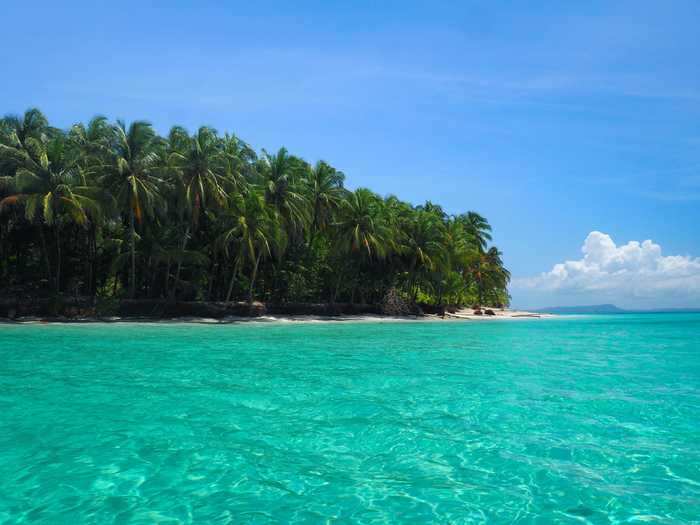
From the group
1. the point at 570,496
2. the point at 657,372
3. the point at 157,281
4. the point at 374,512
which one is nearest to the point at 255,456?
the point at 374,512

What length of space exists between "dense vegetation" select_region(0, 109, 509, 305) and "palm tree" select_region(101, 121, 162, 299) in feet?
0.23

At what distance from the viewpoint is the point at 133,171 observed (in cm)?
3056

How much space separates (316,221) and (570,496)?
39.7 meters

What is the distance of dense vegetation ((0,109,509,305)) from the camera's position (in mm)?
29406

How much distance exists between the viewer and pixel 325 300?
4559 cm

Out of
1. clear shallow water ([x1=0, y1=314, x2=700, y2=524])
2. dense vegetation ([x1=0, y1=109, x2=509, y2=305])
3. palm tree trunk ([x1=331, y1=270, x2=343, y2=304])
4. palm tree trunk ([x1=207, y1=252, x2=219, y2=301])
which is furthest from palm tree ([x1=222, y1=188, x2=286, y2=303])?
clear shallow water ([x1=0, y1=314, x2=700, y2=524])

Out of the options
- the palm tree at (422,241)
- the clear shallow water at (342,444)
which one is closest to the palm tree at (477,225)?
the palm tree at (422,241)

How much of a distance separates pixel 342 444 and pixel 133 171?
95.4 feet

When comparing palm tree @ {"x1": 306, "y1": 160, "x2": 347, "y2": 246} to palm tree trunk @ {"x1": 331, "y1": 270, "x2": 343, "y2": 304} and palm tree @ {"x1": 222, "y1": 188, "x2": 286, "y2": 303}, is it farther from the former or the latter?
palm tree @ {"x1": 222, "y1": 188, "x2": 286, "y2": 303}

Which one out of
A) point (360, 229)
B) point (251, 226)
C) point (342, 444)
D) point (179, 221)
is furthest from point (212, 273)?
point (342, 444)

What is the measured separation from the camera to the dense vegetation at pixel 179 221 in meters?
29.4

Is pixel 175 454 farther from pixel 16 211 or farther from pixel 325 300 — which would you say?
pixel 325 300

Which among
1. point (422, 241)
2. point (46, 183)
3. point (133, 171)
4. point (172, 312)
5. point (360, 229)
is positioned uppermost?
point (133, 171)

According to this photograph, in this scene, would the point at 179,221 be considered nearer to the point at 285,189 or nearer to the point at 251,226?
the point at 251,226
